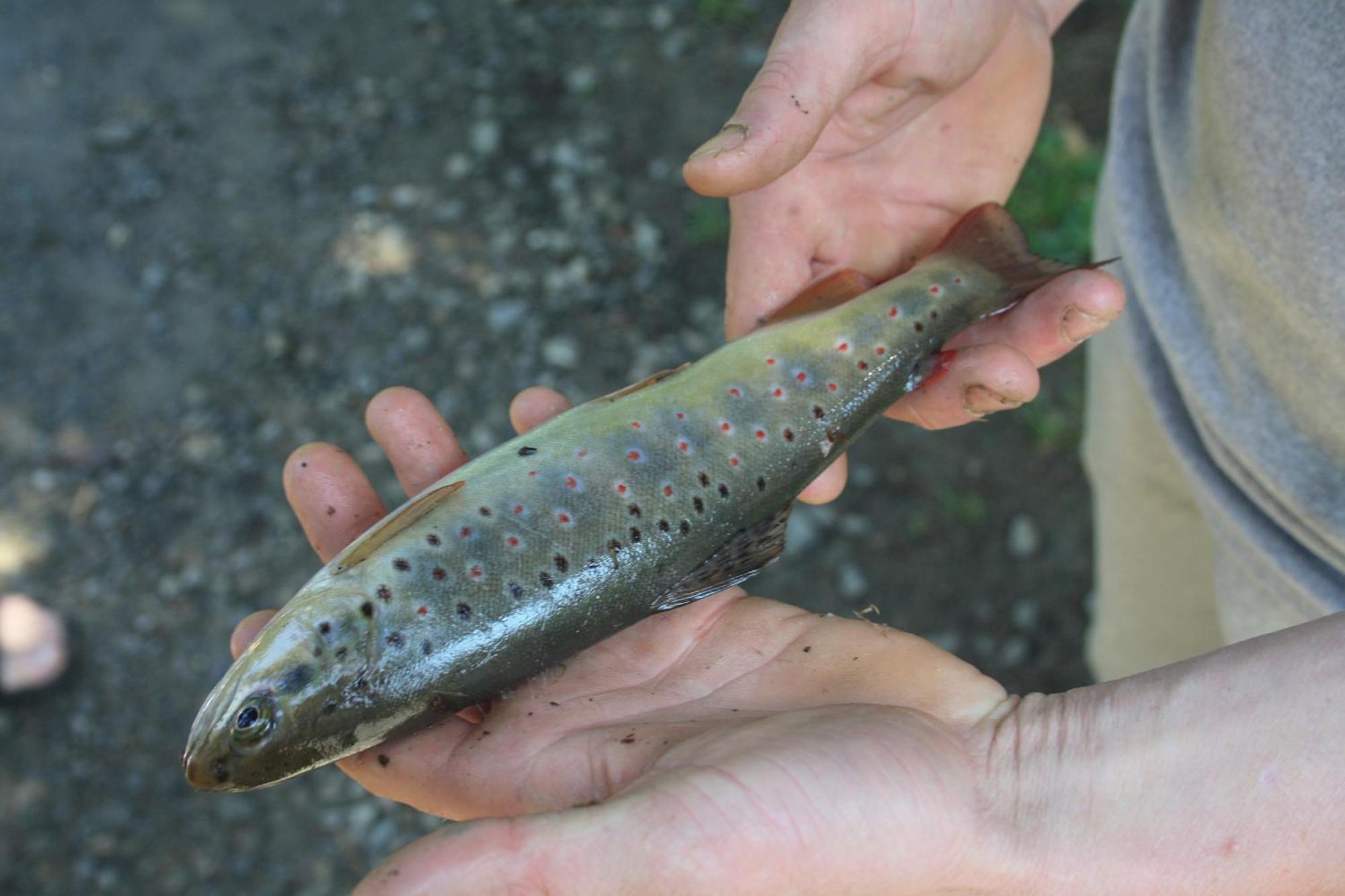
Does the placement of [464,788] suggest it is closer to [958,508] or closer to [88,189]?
[958,508]

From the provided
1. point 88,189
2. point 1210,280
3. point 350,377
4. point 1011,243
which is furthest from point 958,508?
point 88,189

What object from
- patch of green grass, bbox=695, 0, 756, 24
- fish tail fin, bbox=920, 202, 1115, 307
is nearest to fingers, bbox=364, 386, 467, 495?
fish tail fin, bbox=920, 202, 1115, 307

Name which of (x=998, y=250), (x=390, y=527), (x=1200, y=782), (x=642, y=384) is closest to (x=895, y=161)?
(x=998, y=250)

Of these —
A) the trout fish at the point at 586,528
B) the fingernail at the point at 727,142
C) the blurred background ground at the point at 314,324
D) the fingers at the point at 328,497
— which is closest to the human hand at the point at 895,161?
the fingernail at the point at 727,142

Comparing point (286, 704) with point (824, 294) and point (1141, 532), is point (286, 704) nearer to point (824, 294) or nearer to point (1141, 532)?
Answer: point (824, 294)

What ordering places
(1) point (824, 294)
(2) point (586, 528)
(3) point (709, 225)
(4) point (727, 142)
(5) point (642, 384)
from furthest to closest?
(3) point (709, 225) < (1) point (824, 294) < (5) point (642, 384) < (2) point (586, 528) < (4) point (727, 142)
